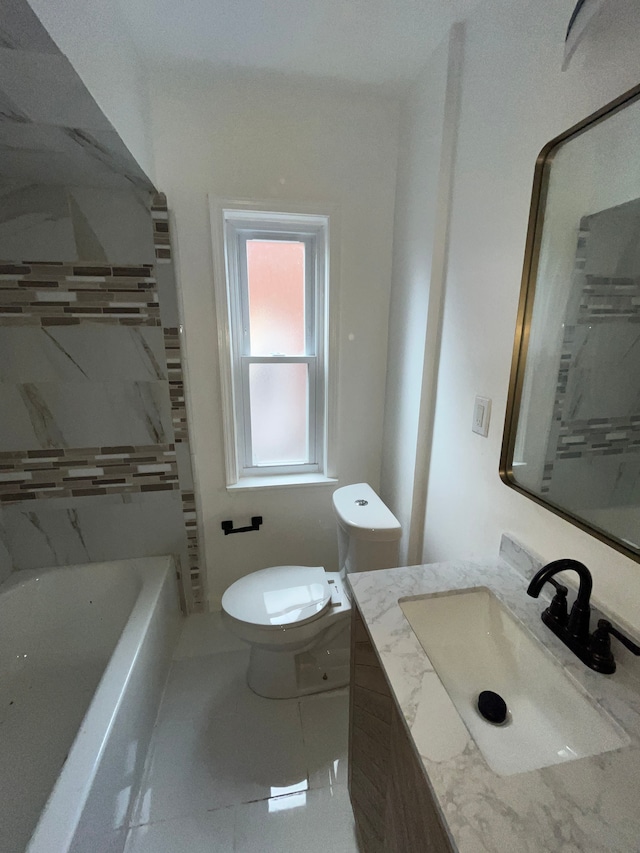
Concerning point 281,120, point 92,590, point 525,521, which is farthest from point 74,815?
point 281,120

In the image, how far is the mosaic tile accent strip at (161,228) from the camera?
4.83 feet

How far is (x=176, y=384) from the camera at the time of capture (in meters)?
1.65

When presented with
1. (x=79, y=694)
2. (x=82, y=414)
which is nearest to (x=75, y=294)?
(x=82, y=414)

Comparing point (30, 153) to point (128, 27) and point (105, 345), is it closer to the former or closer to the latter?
point (128, 27)

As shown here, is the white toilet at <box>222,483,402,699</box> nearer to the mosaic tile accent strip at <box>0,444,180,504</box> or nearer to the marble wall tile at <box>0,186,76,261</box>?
the mosaic tile accent strip at <box>0,444,180,504</box>

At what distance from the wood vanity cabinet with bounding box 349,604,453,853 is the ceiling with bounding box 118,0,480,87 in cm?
169

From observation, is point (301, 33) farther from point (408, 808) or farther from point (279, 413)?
point (408, 808)

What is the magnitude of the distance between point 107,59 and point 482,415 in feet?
4.65

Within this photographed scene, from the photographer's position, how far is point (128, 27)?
1.16 meters

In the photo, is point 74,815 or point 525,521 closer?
point 74,815

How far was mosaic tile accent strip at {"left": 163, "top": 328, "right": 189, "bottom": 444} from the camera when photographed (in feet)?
5.25

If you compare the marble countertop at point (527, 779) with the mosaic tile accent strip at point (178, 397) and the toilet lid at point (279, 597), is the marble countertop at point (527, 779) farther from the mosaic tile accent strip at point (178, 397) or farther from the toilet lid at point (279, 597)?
the mosaic tile accent strip at point (178, 397)

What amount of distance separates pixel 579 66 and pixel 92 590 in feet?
7.67

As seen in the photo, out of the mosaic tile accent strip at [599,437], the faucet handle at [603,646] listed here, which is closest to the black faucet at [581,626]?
the faucet handle at [603,646]
